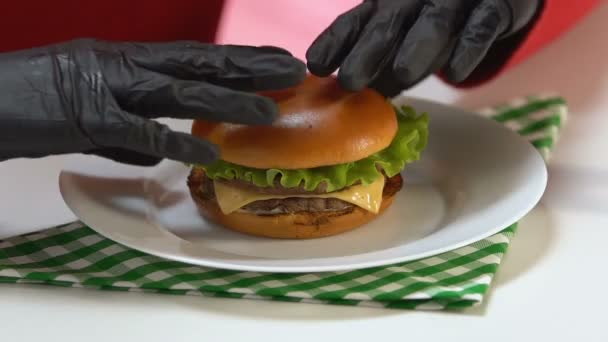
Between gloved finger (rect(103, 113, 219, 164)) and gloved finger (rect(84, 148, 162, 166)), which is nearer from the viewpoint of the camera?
gloved finger (rect(103, 113, 219, 164))

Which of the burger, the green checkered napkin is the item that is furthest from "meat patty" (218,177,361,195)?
the green checkered napkin

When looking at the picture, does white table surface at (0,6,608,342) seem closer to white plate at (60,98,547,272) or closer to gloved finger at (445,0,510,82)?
white plate at (60,98,547,272)

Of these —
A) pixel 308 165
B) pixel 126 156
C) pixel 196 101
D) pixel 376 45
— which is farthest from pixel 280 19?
pixel 196 101

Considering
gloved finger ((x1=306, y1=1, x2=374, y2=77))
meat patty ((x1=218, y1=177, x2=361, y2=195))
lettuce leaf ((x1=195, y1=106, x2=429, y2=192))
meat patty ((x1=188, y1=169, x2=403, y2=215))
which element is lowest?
meat patty ((x1=188, y1=169, x2=403, y2=215))

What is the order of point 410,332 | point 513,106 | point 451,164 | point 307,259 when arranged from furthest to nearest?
1. point 513,106
2. point 451,164
3. point 307,259
4. point 410,332

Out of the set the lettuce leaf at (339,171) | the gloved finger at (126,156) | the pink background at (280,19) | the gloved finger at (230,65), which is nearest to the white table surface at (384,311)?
the gloved finger at (126,156)

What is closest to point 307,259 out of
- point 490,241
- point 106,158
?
point 490,241

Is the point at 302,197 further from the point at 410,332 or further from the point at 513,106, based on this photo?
the point at 513,106

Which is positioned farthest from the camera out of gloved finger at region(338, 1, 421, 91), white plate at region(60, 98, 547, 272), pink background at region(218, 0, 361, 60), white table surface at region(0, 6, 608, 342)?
pink background at region(218, 0, 361, 60)
